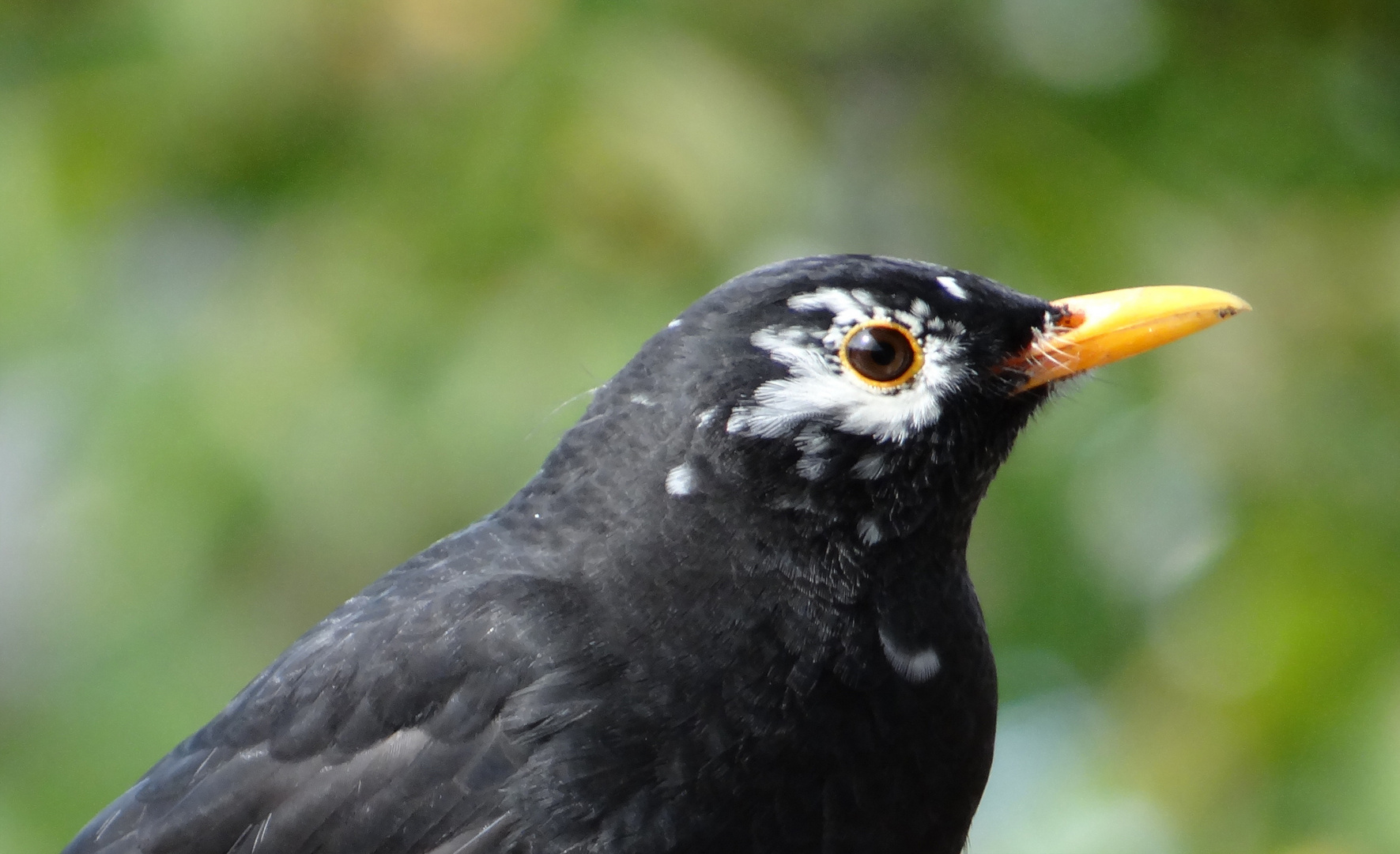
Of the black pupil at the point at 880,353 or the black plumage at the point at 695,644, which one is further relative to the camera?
the black pupil at the point at 880,353

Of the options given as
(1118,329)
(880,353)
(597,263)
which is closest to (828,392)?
(880,353)

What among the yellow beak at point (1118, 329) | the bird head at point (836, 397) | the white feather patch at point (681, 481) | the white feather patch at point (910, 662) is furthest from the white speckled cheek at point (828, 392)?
the white feather patch at point (910, 662)

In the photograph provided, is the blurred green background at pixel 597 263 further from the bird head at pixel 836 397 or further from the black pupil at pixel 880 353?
the black pupil at pixel 880 353

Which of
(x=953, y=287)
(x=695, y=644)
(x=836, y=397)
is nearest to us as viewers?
(x=695, y=644)

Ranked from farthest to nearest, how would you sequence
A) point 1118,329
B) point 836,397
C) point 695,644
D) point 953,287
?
point 1118,329, point 953,287, point 836,397, point 695,644

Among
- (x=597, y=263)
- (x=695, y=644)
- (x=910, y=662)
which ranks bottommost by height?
(x=910, y=662)

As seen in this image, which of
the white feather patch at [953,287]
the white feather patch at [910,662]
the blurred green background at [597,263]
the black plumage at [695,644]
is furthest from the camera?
the blurred green background at [597,263]

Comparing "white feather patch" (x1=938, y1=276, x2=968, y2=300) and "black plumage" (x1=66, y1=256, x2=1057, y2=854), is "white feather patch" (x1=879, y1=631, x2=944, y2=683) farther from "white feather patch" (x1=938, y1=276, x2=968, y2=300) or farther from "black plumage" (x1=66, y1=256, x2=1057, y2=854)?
"white feather patch" (x1=938, y1=276, x2=968, y2=300)

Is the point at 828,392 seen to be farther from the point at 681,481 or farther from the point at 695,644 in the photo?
the point at 695,644

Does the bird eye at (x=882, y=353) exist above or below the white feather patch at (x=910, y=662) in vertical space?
above
